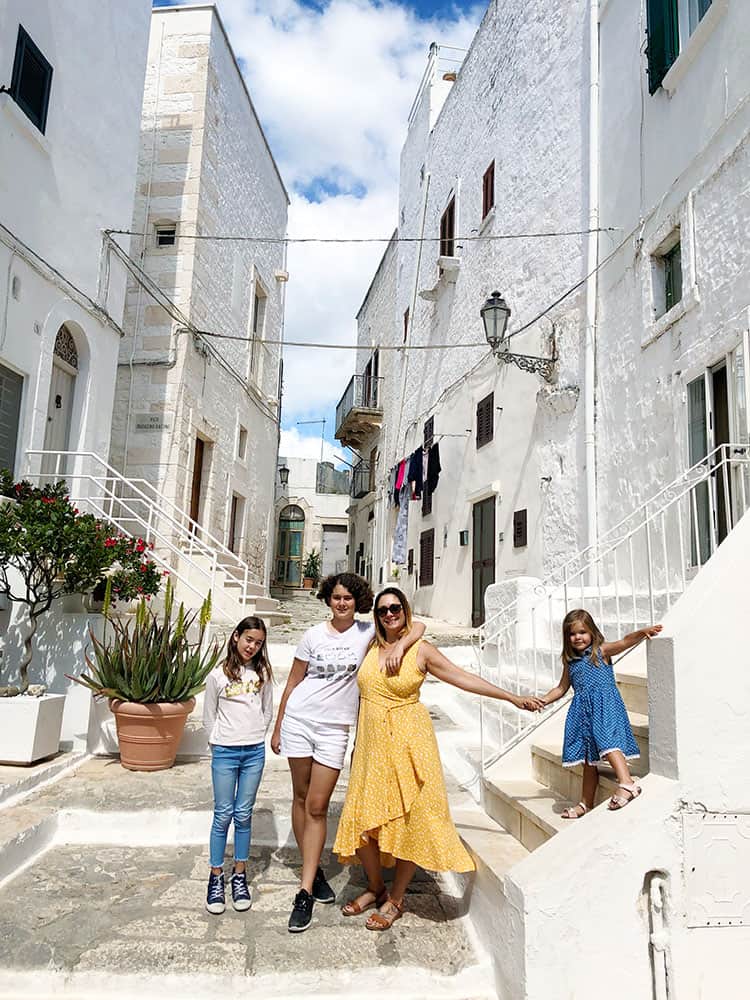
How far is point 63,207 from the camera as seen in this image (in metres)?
7.73

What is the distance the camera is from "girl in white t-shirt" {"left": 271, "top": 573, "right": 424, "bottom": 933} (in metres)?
3.00

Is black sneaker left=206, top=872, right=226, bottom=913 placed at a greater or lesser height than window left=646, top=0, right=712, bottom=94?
lesser

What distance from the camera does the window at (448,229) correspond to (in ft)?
43.8

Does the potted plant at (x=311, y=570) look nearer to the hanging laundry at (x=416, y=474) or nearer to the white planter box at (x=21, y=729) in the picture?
the hanging laundry at (x=416, y=474)

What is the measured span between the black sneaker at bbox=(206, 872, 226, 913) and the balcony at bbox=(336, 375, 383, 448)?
51.7ft

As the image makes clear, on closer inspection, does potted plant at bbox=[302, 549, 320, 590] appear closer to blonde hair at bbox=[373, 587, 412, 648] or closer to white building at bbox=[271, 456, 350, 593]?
white building at bbox=[271, 456, 350, 593]

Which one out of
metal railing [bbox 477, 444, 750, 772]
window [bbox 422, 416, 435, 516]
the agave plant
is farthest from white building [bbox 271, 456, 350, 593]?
the agave plant

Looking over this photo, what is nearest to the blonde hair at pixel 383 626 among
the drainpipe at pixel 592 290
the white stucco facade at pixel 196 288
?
the drainpipe at pixel 592 290

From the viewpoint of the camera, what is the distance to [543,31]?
9898mm

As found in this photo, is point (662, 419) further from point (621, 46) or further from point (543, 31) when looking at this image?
point (543, 31)

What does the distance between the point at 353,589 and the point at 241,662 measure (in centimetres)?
64

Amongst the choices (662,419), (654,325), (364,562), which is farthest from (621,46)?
(364,562)

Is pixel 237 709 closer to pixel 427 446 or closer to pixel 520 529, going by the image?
pixel 520 529

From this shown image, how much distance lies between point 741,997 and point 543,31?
37.2 feet
